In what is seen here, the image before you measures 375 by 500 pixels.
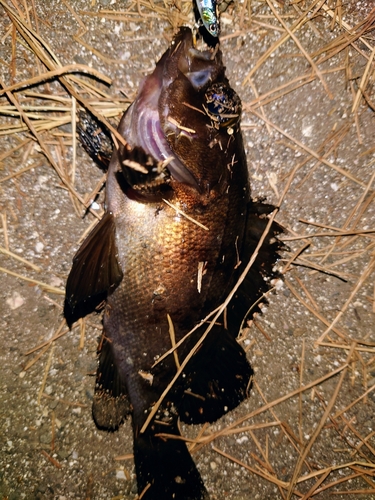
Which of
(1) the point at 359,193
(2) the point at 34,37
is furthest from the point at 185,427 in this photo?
(2) the point at 34,37

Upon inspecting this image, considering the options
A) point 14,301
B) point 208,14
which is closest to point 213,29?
point 208,14

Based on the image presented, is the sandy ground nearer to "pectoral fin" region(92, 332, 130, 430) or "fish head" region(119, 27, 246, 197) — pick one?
"pectoral fin" region(92, 332, 130, 430)

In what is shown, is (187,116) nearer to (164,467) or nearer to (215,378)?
(215,378)

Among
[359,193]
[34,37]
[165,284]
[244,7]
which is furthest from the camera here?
[359,193]

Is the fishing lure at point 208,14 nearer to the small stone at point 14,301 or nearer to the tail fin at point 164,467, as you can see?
the small stone at point 14,301

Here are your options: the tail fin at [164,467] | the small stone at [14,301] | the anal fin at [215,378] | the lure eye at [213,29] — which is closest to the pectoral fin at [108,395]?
the tail fin at [164,467]

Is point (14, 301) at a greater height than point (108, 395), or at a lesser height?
greater

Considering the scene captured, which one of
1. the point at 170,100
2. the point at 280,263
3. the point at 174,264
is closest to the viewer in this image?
the point at 170,100

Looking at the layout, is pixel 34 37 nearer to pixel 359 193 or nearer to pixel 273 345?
pixel 359 193
